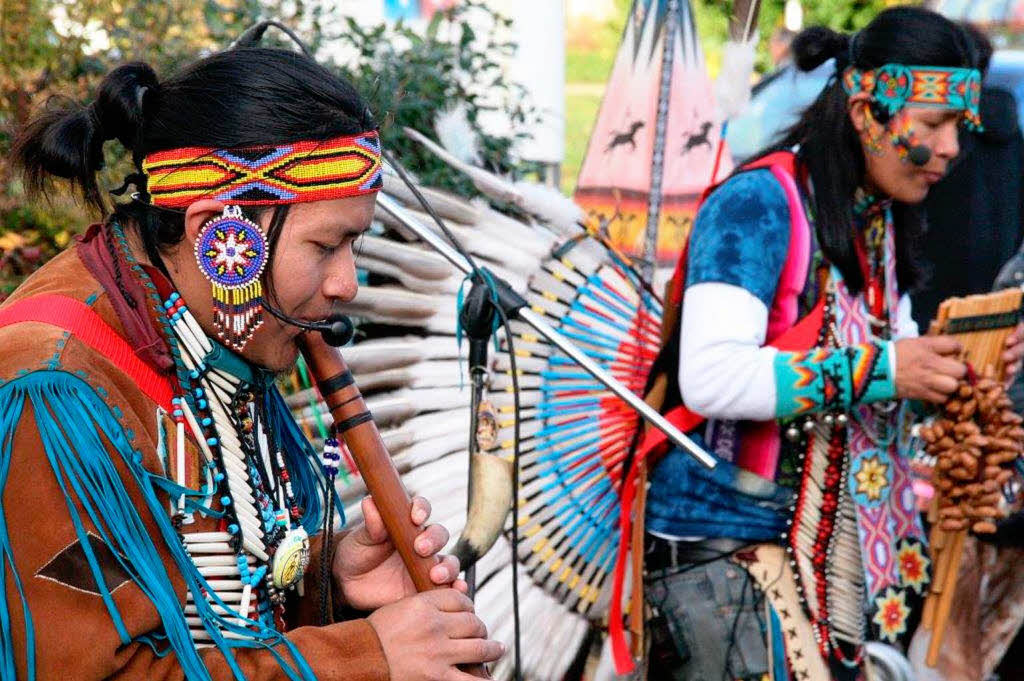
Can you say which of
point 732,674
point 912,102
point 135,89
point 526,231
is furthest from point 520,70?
point 135,89

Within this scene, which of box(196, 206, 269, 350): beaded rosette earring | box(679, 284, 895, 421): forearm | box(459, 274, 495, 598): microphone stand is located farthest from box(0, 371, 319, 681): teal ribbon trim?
box(679, 284, 895, 421): forearm

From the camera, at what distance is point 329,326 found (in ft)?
5.47

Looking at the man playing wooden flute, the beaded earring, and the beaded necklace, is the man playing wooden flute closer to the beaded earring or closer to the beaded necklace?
the beaded necklace

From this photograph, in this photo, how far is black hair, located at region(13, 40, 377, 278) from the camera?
159 cm

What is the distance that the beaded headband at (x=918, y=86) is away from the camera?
2629 millimetres

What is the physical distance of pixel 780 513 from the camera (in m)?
2.59

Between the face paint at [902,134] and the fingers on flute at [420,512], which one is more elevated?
the face paint at [902,134]

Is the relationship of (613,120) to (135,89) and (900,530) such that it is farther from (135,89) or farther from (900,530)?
(135,89)

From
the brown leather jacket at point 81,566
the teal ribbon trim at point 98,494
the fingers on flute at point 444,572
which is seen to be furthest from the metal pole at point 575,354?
the teal ribbon trim at point 98,494

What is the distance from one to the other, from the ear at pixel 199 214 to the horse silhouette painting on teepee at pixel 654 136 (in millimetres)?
2001

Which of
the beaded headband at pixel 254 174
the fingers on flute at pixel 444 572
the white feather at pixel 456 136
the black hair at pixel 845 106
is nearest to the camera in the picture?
the beaded headband at pixel 254 174

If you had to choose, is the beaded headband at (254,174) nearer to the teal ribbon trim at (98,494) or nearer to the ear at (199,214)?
the ear at (199,214)

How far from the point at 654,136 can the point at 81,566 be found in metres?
2.44

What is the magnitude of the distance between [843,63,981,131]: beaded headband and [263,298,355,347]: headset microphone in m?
1.47
